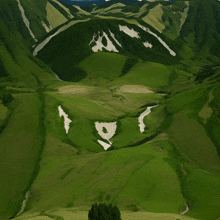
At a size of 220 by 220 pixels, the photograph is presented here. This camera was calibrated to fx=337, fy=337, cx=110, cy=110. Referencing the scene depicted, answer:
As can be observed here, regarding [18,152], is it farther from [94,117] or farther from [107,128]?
[94,117]

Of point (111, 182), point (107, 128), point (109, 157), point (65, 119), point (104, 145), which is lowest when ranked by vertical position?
point (107, 128)

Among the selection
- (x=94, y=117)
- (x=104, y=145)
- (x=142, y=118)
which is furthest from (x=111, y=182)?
(x=142, y=118)

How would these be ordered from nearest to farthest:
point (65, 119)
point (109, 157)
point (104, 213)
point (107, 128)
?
point (104, 213) → point (109, 157) → point (65, 119) → point (107, 128)

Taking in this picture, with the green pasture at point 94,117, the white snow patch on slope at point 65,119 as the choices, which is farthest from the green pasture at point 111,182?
the white snow patch on slope at point 65,119

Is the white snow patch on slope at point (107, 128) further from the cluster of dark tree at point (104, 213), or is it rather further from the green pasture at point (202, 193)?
the cluster of dark tree at point (104, 213)

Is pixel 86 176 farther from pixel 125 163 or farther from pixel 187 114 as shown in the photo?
pixel 187 114

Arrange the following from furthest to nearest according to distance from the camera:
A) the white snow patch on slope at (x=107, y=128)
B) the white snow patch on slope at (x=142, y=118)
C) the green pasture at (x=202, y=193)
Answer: the white snow patch on slope at (x=142, y=118)
the white snow patch on slope at (x=107, y=128)
the green pasture at (x=202, y=193)

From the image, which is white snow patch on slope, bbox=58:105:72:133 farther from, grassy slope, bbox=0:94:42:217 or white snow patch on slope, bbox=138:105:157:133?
white snow patch on slope, bbox=138:105:157:133

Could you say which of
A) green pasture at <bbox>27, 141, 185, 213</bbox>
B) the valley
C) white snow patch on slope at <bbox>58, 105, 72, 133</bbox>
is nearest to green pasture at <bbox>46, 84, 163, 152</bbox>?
the valley
